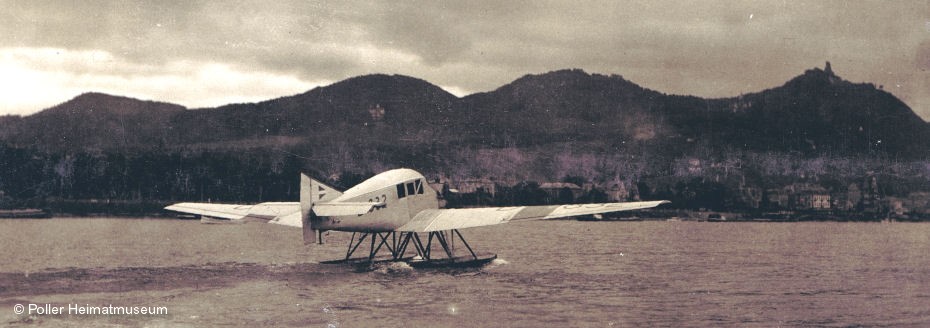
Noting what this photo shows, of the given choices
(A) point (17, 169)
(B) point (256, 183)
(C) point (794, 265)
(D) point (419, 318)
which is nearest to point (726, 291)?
(D) point (419, 318)

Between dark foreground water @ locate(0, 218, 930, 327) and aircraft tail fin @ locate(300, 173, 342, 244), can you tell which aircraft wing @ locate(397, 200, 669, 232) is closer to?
dark foreground water @ locate(0, 218, 930, 327)

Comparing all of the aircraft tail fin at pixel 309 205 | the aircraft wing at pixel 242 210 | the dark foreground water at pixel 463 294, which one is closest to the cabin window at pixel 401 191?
the dark foreground water at pixel 463 294

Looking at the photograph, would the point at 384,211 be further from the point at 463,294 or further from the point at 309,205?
the point at 463,294

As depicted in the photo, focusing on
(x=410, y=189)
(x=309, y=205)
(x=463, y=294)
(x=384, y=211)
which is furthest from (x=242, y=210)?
(x=463, y=294)

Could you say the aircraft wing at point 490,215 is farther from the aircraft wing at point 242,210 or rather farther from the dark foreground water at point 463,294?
the aircraft wing at point 242,210

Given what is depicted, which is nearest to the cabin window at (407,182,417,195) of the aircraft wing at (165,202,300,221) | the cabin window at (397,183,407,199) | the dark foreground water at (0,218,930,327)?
the cabin window at (397,183,407,199)

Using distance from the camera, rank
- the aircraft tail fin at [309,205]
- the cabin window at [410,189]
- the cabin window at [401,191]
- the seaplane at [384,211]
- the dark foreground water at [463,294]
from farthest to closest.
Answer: the cabin window at [410,189], the cabin window at [401,191], the seaplane at [384,211], the aircraft tail fin at [309,205], the dark foreground water at [463,294]
